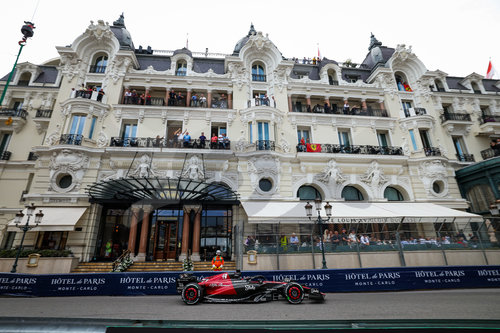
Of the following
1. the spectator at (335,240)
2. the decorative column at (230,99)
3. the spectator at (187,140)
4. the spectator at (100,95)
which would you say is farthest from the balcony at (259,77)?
the spectator at (335,240)

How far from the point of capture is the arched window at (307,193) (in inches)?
773

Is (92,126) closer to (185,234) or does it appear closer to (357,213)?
(185,234)

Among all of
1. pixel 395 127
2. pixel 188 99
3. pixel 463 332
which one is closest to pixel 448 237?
pixel 395 127

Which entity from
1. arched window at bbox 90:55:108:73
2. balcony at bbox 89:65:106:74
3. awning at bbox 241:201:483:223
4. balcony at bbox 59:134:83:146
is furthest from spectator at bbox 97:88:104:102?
awning at bbox 241:201:483:223

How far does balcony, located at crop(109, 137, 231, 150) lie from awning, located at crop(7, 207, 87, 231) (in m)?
5.43

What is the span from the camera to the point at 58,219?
1559 centimetres

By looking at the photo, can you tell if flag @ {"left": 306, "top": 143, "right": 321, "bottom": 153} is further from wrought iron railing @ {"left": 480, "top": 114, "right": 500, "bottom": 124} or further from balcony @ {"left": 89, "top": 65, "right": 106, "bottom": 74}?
balcony @ {"left": 89, "top": 65, "right": 106, "bottom": 74}

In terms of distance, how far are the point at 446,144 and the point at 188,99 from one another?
23.9 metres

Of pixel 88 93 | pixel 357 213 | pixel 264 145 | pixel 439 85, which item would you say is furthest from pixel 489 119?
pixel 88 93

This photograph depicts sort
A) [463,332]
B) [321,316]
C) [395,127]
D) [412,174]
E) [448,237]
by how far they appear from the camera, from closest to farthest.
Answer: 1. [463,332]
2. [321,316]
3. [448,237]
4. [412,174]
5. [395,127]

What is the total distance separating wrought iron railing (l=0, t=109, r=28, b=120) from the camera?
21.2 m

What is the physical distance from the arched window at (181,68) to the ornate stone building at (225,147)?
0.45 feet

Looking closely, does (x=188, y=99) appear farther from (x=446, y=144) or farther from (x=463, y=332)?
(x=446, y=144)

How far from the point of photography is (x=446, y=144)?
73.7 ft
